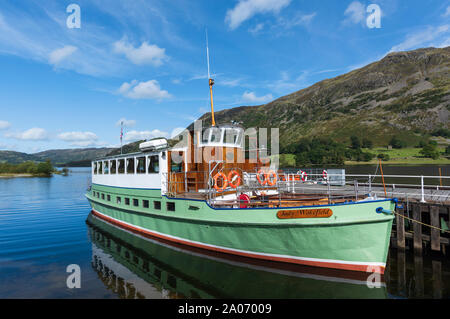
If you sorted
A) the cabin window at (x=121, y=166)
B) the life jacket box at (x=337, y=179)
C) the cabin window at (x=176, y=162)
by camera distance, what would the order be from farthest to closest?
the cabin window at (x=121, y=166), the cabin window at (x=176, y=162), the life jacket box at (x=337, y=179)

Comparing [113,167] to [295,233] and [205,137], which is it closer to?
[205,137]

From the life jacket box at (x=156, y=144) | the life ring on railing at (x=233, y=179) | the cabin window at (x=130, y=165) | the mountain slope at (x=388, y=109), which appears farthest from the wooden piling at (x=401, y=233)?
the mountain slope at (x=388, y=109)

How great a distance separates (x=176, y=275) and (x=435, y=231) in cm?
1091

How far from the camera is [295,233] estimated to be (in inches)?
344

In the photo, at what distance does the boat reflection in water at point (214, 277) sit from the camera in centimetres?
814

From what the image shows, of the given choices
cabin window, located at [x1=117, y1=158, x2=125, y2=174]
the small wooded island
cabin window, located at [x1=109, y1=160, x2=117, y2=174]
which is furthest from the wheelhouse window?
the small wooded island

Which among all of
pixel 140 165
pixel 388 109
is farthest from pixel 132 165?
pixel 388 109

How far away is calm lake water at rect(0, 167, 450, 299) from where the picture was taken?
27.0 feet

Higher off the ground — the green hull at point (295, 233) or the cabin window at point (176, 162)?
the cabin window at point (176, 162)

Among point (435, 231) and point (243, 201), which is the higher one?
point (243, 201)

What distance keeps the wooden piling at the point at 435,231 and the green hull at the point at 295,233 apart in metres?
4.02

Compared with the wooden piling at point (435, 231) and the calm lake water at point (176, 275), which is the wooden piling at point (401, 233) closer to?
the calm lake water at point (176, 275)
